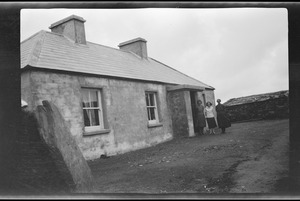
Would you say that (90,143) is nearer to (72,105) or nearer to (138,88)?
(72,105)

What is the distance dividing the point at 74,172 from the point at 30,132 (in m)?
0.87

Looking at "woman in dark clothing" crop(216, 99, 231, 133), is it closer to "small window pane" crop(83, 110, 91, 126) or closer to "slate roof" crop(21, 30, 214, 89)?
"slate roof" crop(21, 30, 214, 89)

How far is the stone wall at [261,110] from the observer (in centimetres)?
1781

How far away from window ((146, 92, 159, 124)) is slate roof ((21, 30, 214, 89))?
0.83 meters

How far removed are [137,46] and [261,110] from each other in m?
9.60

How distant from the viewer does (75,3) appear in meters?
3.37

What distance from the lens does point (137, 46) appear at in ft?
55.8

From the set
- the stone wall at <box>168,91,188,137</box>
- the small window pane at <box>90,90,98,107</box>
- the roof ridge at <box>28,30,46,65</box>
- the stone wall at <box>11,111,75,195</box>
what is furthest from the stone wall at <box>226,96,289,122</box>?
the stone wall at <box>11,111,75,195</box>

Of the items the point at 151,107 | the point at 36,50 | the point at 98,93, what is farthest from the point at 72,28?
the point at 151,107

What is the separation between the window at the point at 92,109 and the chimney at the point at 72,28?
11.3ft

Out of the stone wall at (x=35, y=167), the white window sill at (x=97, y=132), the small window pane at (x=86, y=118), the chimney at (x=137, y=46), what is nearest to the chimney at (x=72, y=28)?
the small window pane at (x=86, y=118)

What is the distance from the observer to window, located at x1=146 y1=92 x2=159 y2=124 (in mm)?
12906

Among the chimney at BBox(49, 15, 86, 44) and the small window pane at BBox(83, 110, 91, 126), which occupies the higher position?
the chimney at BBox(49, 15, 86, 44)

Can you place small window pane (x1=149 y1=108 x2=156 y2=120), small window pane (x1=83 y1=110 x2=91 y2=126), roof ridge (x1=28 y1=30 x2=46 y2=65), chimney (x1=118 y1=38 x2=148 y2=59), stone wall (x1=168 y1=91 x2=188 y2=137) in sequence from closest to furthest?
roof ridge (x1=28 y1=30 x2=46 y2=65)
small window pane (x1=83 y1=110 x2=91 y2=126)
small window pane (x1=149 y1=108 x2=156 y2=120)
stone wall (x1=168 y1=91 x2=188 y2=137)
chimney (x1=118 y1=38 x2=148 y2=59)
